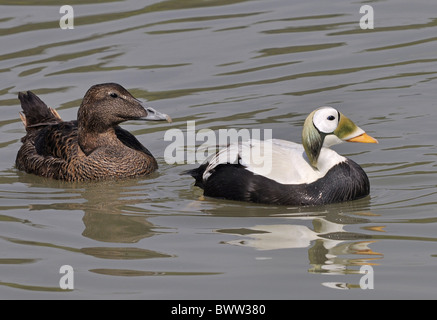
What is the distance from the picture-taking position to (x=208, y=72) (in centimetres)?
1249

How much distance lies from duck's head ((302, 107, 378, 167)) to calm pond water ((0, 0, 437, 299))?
51cm

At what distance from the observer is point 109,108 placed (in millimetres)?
10039

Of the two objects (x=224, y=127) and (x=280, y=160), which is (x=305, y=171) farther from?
(x=224, y=127)

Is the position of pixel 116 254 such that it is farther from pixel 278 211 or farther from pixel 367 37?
pixel 367 37

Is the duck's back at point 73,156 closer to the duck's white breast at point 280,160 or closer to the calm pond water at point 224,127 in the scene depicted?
the calm pond water at point 224,127

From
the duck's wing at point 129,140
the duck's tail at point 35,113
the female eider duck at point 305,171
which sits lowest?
the female eider duck at point 305,171

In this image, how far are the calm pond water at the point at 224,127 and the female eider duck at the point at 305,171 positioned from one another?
0.13 metres

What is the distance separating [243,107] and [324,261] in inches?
175

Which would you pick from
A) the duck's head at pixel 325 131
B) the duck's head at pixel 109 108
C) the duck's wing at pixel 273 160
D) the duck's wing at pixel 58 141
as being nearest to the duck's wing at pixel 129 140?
the duck's head at pixel 109 108

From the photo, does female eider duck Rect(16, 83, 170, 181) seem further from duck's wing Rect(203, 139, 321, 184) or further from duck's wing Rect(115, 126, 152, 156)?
duck's wing Rect(203, 139, 321, 184)

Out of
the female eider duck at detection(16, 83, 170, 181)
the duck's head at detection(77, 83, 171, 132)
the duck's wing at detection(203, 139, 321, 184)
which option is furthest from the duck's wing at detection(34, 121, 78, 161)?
the duck's wing at detection(203, 139, 321, 184)

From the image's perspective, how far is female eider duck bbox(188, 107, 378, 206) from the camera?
8539 mm

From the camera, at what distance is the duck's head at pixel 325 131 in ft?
28.0

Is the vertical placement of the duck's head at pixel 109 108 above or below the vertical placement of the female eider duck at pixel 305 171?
above
